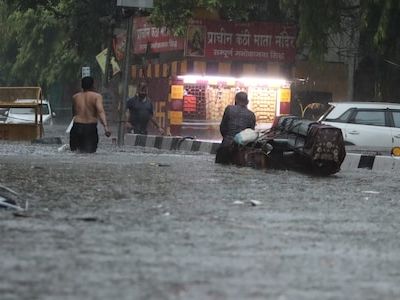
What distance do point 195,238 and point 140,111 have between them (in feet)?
44.8

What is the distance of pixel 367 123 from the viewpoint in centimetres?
1655

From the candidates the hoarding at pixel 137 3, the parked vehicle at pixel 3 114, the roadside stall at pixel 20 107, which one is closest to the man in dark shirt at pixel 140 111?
the hoarding at pixel 137 3

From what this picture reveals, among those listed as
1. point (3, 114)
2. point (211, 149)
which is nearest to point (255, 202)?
point (211, 149)

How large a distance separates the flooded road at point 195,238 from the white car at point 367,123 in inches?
202

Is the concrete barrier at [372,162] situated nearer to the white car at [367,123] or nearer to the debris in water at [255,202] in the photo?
the white car at [367,123]

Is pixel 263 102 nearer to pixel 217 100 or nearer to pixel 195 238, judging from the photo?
pixel 217 100

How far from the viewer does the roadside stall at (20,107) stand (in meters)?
21.6

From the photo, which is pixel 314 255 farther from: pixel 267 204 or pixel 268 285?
pixel 267 204

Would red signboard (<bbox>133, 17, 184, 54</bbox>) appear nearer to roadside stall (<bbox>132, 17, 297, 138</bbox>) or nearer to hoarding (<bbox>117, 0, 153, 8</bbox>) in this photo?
roadside stall (<bbox>132, 17, 297, 138</bbox>)

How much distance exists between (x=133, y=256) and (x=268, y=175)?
6.66m

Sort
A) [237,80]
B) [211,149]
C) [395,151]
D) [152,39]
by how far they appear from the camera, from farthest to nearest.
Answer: [152,39], [237,80], [211,149], [395,151]

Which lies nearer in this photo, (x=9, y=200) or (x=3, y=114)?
(x=9, y=200)

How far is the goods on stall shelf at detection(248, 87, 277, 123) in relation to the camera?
24641 mm

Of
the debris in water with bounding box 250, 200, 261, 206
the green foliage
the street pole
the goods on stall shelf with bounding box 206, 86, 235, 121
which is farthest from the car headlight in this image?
the green foliage
